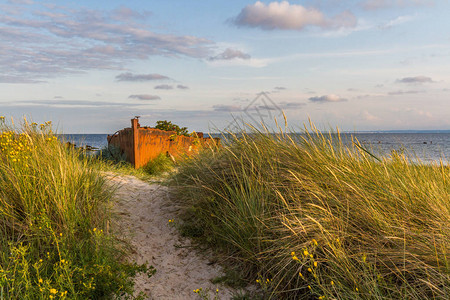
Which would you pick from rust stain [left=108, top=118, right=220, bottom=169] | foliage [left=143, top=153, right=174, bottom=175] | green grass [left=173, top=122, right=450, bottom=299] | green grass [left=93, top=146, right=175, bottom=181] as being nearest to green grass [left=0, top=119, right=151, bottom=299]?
green grass [left=173, top=122, right=450, bottom=299]

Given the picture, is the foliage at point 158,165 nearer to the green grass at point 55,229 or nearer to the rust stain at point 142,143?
the rust stain at point 142,143

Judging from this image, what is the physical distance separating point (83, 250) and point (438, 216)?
162 inches

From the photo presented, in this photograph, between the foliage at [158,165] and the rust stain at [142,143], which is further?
the foliage at [158,165]

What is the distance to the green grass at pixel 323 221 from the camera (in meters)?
3.43

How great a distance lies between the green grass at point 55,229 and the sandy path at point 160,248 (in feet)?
0.85

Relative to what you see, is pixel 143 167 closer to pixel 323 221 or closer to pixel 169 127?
pixel 169 127

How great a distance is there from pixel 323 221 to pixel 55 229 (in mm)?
3186

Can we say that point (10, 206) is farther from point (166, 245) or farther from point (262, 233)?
point (262, 233)

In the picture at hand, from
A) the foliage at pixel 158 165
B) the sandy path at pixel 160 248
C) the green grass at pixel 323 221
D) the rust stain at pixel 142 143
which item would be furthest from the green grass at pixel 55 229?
the foliage at pixel 158 165

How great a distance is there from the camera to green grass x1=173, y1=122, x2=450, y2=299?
3.43 m

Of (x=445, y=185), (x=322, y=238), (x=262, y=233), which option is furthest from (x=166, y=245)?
(x=445, y=185)

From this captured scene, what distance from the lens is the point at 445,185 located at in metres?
5.44

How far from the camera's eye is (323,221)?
3.92 metres

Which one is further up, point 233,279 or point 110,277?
point 110,277
